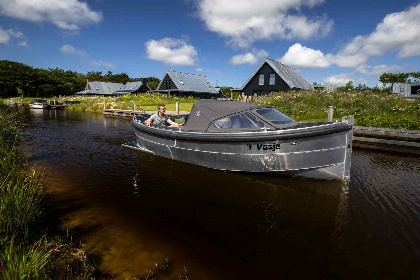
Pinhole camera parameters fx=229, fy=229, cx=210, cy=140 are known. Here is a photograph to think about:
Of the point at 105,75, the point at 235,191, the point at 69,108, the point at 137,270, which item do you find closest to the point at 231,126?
the point at 235,191

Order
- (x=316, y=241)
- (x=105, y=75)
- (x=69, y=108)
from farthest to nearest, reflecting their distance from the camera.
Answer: (x=105, y=75) < (x=69, y=108) < (x=316, y=241)

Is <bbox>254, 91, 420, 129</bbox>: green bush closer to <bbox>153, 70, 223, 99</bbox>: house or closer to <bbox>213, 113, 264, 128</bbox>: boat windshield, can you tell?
<bbox>213, 113, 264, 128</bbox>: boat windshield

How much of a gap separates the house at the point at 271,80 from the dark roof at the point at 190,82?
54.2ft

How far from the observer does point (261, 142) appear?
6.68 meters

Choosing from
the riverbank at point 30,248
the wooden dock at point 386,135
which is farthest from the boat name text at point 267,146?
the wooden dock at point 386,135

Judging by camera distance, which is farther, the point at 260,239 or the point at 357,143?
the point at 357,143

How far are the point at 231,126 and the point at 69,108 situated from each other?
4230 cm

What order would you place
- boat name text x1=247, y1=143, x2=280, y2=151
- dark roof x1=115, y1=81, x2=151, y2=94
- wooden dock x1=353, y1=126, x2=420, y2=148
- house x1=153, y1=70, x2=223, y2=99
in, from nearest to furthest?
1. boat name text x1=247, y1=143, x2=280, y2=151
2. wooden dock x1=353, y1=126, x2=420, y2=148
3. house x1=153, y1=70, x2=223, y2=99
4. dark roof x1=115, y1=81, x2=151, y2=94

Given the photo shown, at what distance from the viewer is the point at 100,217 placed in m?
5.07

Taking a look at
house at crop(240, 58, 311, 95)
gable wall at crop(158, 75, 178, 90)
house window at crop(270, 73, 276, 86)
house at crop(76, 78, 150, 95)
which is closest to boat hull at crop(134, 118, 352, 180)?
house at crop(240, 58, 311, 95)

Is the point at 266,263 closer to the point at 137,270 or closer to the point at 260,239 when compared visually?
the point at 260,239

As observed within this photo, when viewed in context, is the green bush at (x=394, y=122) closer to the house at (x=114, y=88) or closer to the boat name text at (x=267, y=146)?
the boat name text at (x=267, y=146)

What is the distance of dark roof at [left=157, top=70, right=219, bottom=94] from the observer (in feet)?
160

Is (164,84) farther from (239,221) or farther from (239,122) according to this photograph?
(239,221)
